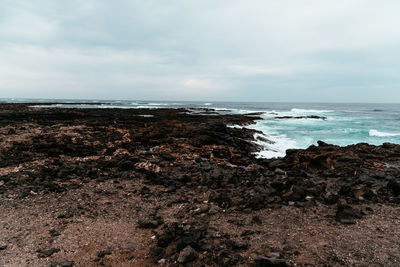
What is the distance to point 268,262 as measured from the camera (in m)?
3.66

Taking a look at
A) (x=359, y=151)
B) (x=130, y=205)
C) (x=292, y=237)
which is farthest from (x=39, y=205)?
(x=359, y=151)

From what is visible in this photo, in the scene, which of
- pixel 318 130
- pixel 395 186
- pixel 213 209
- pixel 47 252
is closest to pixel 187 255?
pixel 213 209

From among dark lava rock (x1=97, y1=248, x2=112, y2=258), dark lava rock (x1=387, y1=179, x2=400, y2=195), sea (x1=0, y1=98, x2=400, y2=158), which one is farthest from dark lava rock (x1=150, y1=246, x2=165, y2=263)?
sea (x1=0, y1=98, x2=400, y2=158)

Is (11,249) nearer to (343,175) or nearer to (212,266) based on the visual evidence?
(212,266)

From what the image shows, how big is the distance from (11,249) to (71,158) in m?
6.31

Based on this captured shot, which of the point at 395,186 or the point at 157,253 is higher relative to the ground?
the point at 395,186

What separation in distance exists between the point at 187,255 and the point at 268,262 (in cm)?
136

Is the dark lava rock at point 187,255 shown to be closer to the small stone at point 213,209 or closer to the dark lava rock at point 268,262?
the dark lava rock at point 268,262

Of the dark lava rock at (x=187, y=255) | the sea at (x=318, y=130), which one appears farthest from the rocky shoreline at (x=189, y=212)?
the sea at (x=318, y=130)

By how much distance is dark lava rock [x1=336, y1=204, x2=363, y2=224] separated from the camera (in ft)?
16.6

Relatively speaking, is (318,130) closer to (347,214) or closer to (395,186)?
(395,186)

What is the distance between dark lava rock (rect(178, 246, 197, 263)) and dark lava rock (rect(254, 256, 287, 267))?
1063 mm

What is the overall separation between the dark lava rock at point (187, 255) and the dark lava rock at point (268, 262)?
1063mm

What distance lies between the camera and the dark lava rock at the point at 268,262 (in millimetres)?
3621
